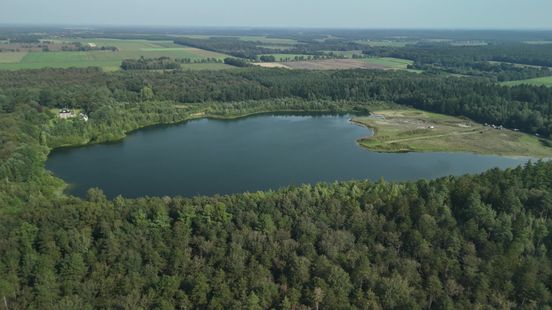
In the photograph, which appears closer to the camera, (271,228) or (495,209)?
(271,228)

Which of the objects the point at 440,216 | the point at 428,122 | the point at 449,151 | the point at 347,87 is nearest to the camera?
the point at 440,216

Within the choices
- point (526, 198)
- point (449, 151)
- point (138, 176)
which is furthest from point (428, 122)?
point (138, 176)

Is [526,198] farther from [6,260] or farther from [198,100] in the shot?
[198,100]

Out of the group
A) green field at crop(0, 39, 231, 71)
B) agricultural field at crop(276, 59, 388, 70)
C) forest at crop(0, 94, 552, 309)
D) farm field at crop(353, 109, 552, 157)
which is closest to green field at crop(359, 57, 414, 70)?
agricultural field at crop(276, 59, 388, 70)

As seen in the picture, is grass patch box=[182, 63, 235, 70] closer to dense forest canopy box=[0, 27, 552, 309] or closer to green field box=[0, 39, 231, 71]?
green field box=[0, 39, 231, 71]

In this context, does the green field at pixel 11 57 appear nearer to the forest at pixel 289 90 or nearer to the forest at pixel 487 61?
the forest at pixel 289 90

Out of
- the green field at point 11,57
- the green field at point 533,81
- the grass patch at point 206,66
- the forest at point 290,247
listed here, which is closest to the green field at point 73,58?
the green field at point 11,57
